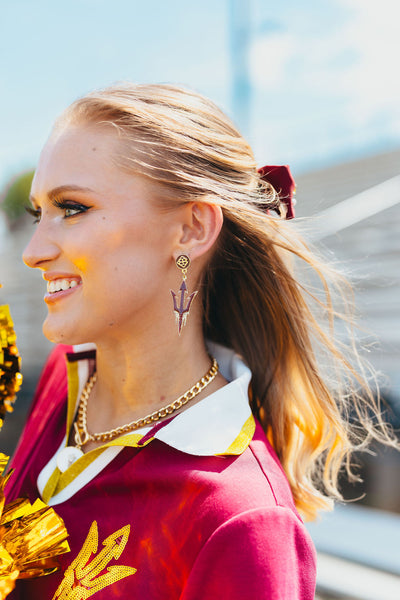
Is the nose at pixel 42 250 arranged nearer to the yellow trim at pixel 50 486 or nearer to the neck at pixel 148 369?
the neck at pixel 148 369

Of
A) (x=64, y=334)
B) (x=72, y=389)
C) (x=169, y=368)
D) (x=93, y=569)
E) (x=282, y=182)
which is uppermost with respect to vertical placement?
(x=282, y=182)

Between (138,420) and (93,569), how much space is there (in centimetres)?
31

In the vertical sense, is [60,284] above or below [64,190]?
below

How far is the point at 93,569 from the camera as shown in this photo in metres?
1.02

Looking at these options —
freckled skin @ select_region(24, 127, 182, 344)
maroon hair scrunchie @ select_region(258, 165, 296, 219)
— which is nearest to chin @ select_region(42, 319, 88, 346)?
freckled skin @ select_region(24, 127, 182, 344)

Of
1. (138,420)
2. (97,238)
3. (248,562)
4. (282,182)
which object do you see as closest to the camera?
(248,562)

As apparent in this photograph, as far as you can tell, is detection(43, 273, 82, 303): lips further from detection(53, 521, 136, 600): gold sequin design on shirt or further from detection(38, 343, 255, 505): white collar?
detection(53, 521, 136, 600): gold sequin design on shirt

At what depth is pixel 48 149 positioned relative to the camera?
118 centimetres

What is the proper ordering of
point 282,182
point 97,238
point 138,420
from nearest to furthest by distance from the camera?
point 97,238 < point 138,420 < point 282,182

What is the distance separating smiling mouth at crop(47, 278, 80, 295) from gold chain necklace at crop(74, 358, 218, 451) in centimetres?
32

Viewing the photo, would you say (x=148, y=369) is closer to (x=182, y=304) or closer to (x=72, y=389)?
(x=182, y=304)

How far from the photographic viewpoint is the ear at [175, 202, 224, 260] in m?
1.20

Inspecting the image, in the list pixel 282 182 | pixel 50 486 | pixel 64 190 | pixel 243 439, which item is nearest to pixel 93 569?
pixel 50 486

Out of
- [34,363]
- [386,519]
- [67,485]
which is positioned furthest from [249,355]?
[34,363]
